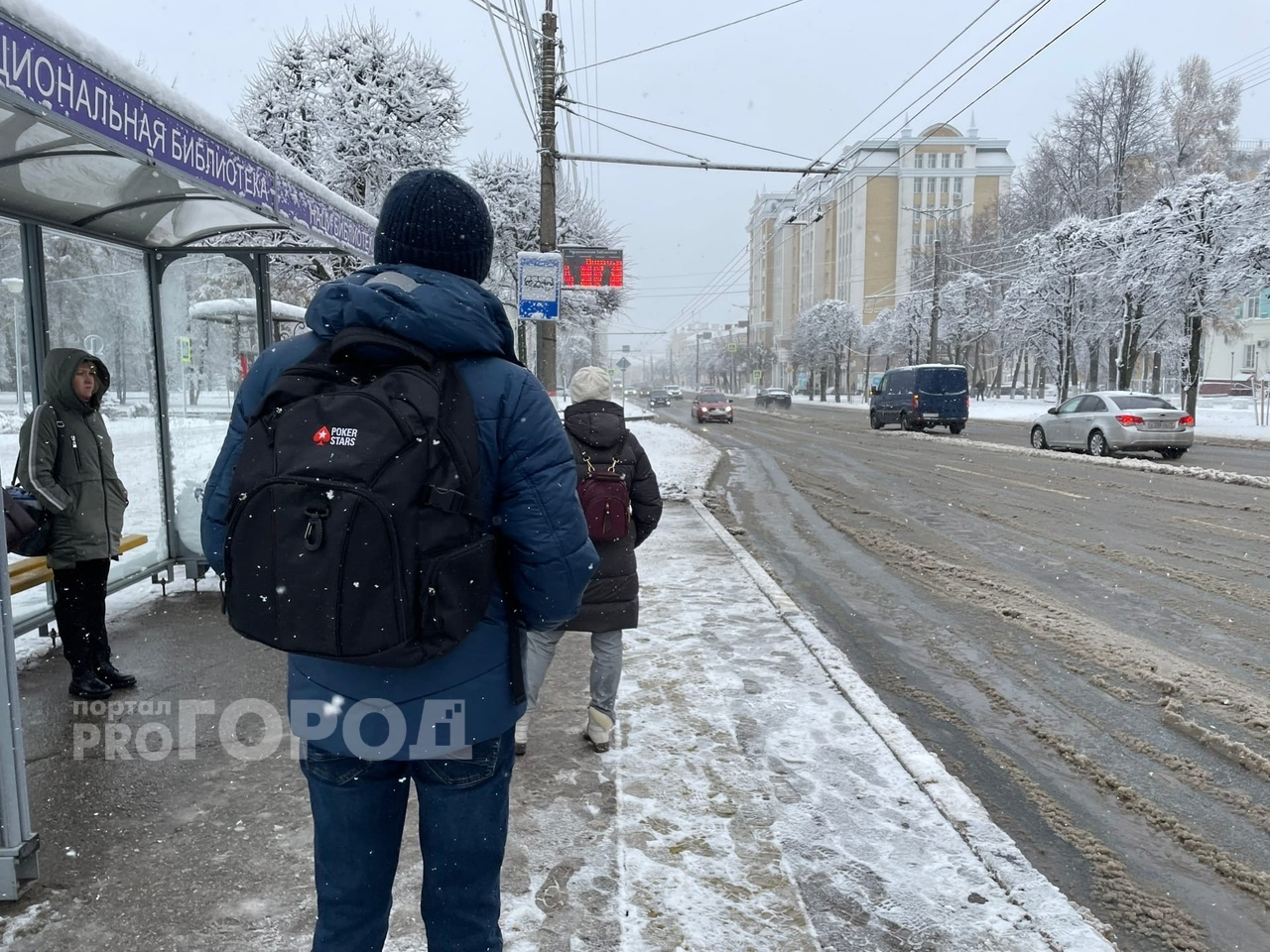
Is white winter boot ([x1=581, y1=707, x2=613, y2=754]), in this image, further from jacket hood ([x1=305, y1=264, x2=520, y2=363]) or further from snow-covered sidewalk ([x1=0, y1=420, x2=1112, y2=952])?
jacket hood ([x1=305, y1=264, x2=520, y2=363])

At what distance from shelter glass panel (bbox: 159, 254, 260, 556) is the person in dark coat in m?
4.11

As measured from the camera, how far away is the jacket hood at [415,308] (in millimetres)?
1705

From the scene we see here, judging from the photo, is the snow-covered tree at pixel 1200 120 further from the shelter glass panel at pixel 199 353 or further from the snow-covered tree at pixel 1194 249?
the shelter glass panel at pixel 199 353

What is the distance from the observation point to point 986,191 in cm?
10756

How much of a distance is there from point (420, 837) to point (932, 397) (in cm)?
2777

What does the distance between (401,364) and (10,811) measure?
2287 millimetres

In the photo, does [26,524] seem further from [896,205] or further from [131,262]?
[896,205]

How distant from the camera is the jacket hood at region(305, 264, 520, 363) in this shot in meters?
1.71

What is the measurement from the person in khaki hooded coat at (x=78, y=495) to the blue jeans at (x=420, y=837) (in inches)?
126

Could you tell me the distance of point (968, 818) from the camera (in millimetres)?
3213

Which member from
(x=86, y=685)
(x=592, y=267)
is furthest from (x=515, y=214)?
(x=86, y=685)

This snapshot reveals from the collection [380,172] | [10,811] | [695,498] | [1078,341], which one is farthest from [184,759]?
[1078,341]

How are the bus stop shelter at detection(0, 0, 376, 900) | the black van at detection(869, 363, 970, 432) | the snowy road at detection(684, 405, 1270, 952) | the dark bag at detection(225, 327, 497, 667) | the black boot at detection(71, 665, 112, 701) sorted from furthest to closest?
the black van at detection(869, 363, 970, 432)
the black boot at detection(71, 665, 112, 701)
the snowy road at detection(684, 405, 1270, 952)
the bus stop shelter at detection(0, 0, 376, 900)
the dark bag at detection(225, 327, 497, 667)

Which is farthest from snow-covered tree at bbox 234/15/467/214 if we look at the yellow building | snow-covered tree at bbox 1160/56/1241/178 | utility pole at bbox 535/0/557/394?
the yellow building
